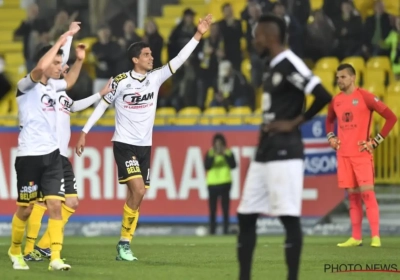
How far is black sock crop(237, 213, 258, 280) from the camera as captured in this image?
8992 millimetres

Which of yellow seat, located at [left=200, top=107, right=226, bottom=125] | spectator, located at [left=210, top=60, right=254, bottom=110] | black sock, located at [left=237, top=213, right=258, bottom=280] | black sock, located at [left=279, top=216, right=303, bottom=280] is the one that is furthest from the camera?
spectator, located at [left=210, top=60, right=254, bottom=110]

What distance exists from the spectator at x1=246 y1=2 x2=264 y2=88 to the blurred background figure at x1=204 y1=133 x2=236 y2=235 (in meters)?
1.96

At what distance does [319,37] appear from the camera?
21625 millimetres

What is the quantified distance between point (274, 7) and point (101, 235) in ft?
18.5

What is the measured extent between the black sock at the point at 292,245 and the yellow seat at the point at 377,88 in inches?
479

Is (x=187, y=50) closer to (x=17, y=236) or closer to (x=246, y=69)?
(x=17, y=236)

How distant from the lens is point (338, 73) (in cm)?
1503

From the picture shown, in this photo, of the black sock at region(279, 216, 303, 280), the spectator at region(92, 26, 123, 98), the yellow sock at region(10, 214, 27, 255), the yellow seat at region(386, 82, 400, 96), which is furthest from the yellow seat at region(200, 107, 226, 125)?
the black sock at region(279, 216, 303, 280)

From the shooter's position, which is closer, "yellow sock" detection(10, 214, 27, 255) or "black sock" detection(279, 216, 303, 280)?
"black sock" detection(279, 216, 303, 280)

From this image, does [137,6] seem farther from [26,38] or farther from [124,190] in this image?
[124,190]

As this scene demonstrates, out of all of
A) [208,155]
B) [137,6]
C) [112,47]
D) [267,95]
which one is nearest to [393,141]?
[208,155]

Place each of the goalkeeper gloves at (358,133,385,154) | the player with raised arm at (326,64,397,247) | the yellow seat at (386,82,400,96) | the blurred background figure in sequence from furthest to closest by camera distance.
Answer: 1. the yellow seat at (386,82,400,96)
2. the blurred background figure
3. the player with raised arm at (326,64,397,247)
4. the goalkeeper gloves at (358,133,385,154)

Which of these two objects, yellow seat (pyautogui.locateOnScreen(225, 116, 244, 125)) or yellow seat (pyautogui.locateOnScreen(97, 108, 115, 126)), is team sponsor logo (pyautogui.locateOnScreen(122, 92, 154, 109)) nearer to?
yellow seat (pyautogui.locateOnScreen(225, 116, 244, 125))

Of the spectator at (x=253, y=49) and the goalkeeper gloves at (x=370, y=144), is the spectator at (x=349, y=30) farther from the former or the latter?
the goalkeeper gloves at (x=370, y=144)
